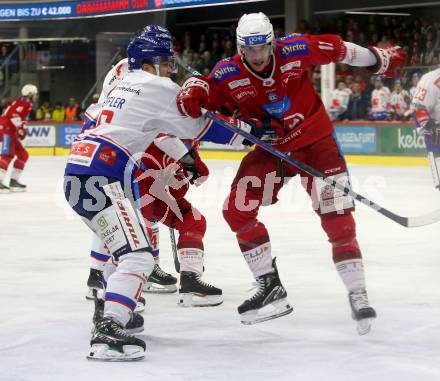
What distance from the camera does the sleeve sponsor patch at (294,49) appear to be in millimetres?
4121

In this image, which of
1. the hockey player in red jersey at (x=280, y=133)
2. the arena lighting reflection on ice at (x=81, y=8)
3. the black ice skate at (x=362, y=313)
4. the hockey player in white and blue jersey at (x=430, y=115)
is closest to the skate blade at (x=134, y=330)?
the hockey player in red jersey at (x=280, y=133)

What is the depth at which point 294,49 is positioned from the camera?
13.5 feet

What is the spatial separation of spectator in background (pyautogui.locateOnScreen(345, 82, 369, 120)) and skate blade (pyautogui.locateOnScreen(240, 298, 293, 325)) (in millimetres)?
12124

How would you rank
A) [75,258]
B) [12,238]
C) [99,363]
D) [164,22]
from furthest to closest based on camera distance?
1. [164,22]
2. [12,238]
3. [75,258]
4. [99,363]

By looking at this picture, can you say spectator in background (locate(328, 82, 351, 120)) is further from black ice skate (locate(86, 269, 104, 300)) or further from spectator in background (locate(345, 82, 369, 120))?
black ice skate (locate(86, 269, 104, 300))

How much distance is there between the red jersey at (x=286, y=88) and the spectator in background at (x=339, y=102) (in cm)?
1203

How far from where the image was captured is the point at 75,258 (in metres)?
6.27

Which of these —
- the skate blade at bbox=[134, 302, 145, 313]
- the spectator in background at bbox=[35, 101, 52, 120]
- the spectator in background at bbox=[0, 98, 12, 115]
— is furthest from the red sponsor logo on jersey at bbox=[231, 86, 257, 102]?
the spectator in background at bbox=[0, 98, 12, 115]

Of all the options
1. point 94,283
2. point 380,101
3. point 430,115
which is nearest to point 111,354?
point 94,283

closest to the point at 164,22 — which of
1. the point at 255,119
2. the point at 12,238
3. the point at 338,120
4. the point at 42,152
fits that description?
the point at 42,152

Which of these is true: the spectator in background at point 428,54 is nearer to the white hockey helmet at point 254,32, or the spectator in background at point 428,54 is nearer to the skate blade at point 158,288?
the skate blade at point 158,288

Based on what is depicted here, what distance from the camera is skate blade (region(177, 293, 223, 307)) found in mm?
4672

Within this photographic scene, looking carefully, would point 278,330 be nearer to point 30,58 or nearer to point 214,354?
point 214,354

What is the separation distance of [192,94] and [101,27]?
20.6 m
